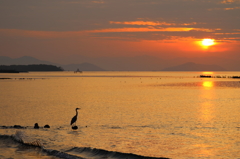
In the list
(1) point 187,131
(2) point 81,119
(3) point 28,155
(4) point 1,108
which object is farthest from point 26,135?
(4) point 1,108

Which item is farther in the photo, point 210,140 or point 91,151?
point 210,140

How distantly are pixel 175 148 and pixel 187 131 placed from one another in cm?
557

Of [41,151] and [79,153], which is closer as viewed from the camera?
[79,153]

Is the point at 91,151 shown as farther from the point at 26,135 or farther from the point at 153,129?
the point at 153,129

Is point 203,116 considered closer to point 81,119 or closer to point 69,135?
point 81,119

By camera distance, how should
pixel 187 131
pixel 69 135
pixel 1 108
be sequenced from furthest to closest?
1. pixel 1 108
2. pixel 187 131
3. pixel 69 135

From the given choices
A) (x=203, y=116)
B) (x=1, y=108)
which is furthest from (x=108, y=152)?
(x=1, y=108)

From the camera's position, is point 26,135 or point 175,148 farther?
point 26,135

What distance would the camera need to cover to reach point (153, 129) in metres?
26.3

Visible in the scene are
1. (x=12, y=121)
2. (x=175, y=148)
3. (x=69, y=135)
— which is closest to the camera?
(x=175, y=148)

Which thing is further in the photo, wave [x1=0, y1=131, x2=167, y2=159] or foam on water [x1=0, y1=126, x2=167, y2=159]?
foam on water [x1=0, y1=126, x2=167, y2=159]

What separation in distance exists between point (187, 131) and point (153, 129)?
264cm

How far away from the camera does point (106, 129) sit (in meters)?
26.5

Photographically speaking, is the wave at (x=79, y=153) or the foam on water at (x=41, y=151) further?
the foam on water at (x=41, y=151)
